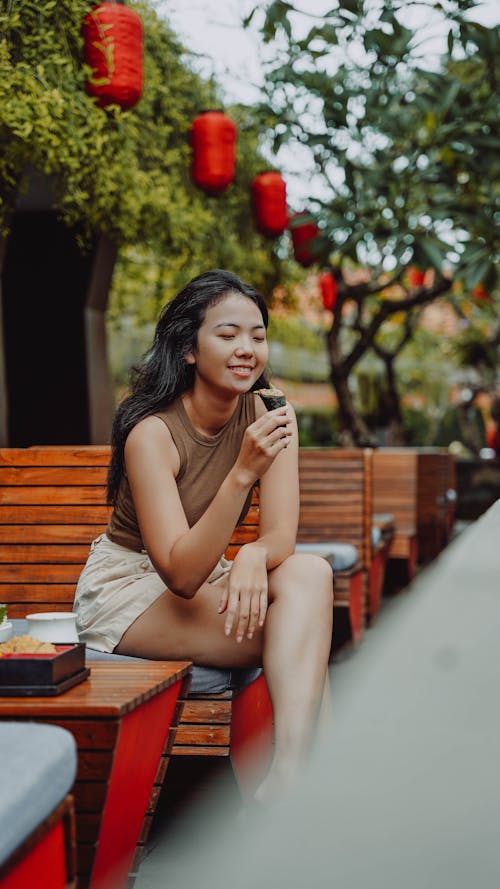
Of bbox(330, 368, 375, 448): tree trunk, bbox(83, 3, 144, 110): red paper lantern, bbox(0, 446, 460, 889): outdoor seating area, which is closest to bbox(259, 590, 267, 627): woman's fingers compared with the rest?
Answer: bbox(0, 446, 460, 889): outdoor seating area

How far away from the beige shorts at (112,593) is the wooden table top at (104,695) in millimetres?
466

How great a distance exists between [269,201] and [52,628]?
18.8 feet

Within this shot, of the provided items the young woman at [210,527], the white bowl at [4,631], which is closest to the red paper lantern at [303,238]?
the young woman at [210,527]

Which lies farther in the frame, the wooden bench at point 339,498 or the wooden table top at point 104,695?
the wooden bench at point 339,498

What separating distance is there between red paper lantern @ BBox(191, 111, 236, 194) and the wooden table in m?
4.79

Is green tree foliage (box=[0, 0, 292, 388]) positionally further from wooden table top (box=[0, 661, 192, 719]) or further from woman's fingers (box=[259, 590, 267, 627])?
wooden table top (box=[0, 661, 192, 719])

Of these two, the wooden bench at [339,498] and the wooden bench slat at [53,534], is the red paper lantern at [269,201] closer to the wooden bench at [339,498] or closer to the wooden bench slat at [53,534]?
the wooden bench at [339,498]

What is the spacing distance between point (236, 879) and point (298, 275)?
8884mm

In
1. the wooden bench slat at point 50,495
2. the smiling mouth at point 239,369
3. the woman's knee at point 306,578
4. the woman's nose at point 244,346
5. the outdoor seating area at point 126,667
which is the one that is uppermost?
the woman's nose at point 244,346

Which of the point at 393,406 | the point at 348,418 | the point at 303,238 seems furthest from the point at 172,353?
the point at 393,406

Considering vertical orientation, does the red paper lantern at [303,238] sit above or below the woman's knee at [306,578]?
above

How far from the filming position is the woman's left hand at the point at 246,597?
251cm

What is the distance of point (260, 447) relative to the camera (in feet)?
8.04

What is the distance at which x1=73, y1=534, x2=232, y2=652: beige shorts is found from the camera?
273 cm
